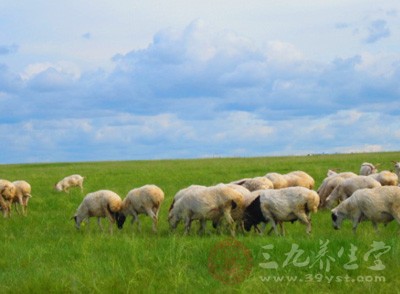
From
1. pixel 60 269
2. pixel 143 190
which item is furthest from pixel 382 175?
pixel 60 269

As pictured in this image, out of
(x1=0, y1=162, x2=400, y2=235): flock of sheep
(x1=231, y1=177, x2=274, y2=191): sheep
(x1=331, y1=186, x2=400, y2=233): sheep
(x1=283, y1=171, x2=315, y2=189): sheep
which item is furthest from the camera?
(x1=283, y1=171, x2=315, y2=189): sheep

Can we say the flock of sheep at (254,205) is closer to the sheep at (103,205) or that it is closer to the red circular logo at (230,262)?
the sheep at (103,205)

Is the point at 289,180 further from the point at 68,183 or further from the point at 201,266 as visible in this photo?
the point at 68,183

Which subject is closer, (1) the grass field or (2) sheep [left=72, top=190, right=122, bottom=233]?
(1) the grass field

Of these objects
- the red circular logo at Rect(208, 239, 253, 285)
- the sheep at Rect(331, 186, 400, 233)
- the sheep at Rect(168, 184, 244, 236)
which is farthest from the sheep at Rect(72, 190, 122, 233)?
the sheep at Rect(331, 186, 400, 233)

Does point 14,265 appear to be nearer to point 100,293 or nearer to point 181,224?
point 100,293

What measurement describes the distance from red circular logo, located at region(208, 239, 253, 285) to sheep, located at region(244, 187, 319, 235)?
3.18 m

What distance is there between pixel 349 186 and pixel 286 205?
5.02 metres

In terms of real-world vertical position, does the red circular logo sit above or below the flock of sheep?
below

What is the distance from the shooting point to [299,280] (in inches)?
376

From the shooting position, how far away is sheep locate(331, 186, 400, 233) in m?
13.4

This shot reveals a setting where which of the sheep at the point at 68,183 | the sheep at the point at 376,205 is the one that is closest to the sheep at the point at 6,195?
the sheep at the point at 68,183

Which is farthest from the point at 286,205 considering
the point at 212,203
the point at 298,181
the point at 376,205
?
the point at 298,181

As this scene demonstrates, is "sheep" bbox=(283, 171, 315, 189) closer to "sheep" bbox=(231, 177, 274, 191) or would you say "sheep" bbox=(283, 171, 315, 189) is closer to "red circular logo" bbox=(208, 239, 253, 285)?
"sheep" bbox=(231, 177, 274, 191)
